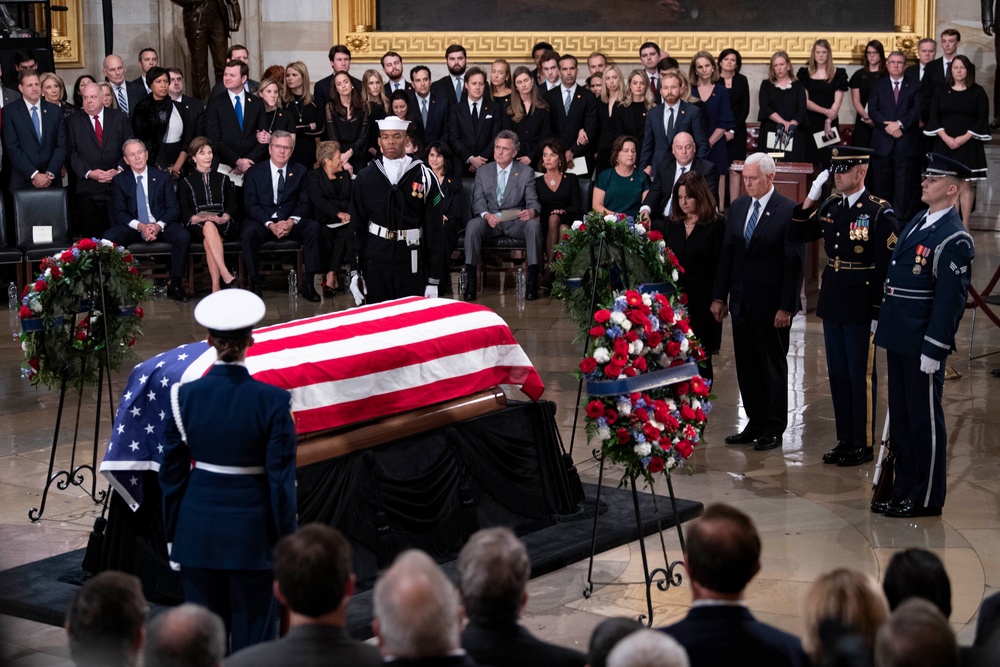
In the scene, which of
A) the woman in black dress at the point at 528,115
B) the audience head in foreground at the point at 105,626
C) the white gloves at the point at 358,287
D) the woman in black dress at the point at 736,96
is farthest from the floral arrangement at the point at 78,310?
the woman in black dress at the point at 736,96

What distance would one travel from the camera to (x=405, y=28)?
15.9m

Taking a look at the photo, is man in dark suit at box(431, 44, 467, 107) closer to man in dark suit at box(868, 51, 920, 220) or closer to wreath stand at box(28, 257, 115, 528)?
man in dark suit at box(868, 51, 920, 220)

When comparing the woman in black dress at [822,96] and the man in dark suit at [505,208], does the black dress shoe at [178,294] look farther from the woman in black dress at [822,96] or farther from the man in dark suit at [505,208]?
the woman in black dress at [822,96]

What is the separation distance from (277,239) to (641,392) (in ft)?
24.1

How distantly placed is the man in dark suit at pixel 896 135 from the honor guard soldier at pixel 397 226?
7676mm

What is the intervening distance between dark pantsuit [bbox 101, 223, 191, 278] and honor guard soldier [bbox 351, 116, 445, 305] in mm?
3894

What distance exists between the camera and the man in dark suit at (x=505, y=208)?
11883 millimetres

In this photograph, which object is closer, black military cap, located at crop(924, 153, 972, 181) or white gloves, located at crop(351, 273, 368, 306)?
black military cap, located at crop(924, 153, 972, 181)

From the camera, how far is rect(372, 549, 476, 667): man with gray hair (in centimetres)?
283

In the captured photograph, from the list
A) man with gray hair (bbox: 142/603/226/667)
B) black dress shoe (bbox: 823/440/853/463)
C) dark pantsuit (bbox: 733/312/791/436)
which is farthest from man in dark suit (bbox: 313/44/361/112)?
man with gray hair (bbox: 142/603/226/667)

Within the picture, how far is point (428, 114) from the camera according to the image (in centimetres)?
1319

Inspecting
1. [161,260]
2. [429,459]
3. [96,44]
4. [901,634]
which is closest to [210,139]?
[161,260]

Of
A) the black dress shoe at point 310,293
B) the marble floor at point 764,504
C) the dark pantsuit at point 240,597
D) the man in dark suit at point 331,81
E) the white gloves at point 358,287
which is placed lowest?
the marble floor at point 764,504

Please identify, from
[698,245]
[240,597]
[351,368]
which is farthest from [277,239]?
[240,597]
